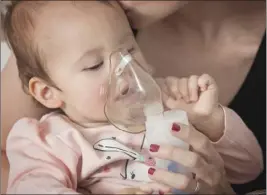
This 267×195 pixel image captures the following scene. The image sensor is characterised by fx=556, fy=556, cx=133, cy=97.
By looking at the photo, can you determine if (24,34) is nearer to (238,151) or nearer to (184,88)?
(184,88)

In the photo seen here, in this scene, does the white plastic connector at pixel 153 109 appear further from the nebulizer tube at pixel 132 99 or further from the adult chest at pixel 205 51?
the adult chest at pixel 205 51

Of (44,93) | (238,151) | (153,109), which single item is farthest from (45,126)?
(238,151)

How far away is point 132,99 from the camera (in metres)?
0.73

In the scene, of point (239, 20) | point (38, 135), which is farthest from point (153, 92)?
point (239, 20)

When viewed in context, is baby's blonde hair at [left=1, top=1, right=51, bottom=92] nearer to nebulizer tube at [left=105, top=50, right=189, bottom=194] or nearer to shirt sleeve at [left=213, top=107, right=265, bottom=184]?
nebulizer tube at [left=105, top=50, right=189, bottom=194]

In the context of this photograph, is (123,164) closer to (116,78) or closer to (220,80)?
(116,78)

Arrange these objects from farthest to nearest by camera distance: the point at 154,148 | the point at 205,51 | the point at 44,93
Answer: the point at 205,51
the point at 44,93
the point at 154,148

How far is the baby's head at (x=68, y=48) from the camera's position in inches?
29.4

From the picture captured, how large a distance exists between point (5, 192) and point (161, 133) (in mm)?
210

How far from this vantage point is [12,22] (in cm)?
77

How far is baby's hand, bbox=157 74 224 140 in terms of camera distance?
74 cm

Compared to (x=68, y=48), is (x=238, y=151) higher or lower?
lower

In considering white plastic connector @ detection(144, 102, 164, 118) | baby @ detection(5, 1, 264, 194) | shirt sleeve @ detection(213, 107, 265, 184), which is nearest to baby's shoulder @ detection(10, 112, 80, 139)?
baby @ detection(5, 1, 264, 194)

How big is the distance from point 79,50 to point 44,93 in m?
0.09
